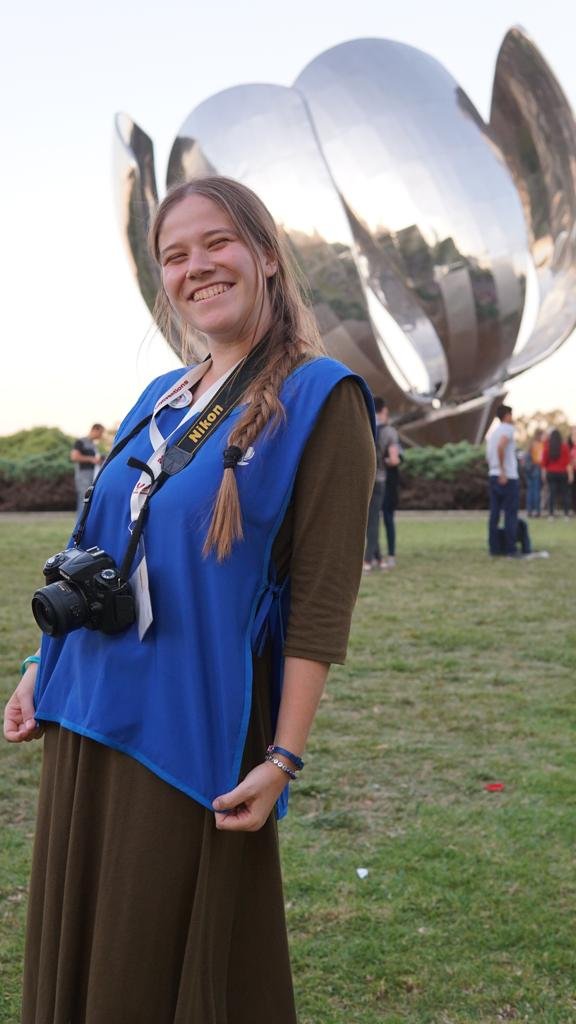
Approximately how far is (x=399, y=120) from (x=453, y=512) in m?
8.05

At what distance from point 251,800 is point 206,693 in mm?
183

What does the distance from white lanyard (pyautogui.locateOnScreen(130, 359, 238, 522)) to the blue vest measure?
0.15ft

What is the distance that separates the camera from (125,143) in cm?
2283

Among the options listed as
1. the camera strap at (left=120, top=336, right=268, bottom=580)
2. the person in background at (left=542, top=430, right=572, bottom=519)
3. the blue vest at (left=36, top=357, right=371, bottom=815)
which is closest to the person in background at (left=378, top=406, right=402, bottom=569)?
the person in background at (left=542, top=430, right=572, bottom=519)

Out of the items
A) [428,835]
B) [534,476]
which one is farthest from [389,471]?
[534,476]

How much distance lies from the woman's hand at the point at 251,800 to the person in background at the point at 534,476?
705 inches

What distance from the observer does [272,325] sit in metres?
1.96

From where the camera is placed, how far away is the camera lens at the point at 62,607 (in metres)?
1.77

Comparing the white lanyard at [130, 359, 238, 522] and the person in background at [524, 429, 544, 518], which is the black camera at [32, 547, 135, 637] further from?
the person in background at [524, 429, 544, 518]

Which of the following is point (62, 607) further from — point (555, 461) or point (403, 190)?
point (403, 190)

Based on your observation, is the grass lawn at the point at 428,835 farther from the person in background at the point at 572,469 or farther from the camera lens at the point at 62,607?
the person in background at the point at 572,469

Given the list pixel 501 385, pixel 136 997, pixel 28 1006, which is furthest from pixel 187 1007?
pixel 501 385

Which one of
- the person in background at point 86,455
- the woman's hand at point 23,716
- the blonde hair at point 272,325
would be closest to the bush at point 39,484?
the person in background at point 86,455

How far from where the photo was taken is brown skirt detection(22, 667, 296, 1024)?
1.73 metres
